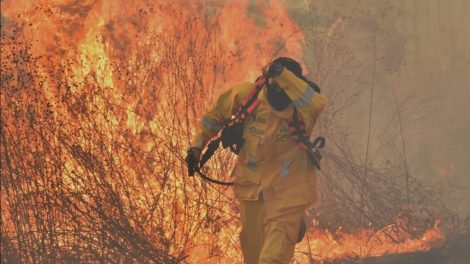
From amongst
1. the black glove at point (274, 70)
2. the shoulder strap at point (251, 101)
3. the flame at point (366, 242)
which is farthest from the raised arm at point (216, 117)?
the flame at point (366, 242)

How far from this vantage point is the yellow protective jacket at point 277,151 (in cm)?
Result: 585

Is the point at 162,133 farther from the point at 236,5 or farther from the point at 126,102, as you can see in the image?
the point at 236,5

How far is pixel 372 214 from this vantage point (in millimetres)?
9461

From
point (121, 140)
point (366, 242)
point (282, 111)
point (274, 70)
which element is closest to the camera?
point (274, 70)

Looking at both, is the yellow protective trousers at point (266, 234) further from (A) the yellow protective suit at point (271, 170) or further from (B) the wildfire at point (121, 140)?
(B) the wildfire at point (121, 140)

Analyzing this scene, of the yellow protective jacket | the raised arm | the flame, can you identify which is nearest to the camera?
the yellow protective jacket

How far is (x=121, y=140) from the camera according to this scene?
773 centimetres

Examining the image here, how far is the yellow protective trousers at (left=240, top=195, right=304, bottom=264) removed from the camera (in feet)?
18.9

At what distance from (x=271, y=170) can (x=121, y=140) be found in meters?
2.10

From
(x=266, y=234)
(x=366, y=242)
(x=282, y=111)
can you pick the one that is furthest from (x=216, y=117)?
(x=366, y=242)

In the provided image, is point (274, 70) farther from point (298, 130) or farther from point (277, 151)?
point (277, 151)

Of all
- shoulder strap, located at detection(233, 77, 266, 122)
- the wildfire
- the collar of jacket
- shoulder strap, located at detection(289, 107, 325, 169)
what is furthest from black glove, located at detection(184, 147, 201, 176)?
the wildfire

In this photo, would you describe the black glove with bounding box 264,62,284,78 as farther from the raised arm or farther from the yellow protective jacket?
the raised arm

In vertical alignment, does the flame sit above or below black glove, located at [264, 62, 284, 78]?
below
